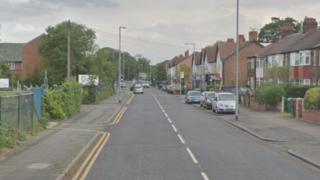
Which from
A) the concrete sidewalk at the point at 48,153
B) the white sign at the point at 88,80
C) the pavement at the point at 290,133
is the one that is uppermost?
the white sign at the point at 88,80

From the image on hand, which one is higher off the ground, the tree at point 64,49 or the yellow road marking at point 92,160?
the tree at point 64,49

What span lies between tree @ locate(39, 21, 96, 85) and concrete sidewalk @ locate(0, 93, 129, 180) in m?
65.1

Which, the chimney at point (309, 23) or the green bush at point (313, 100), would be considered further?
the chimney at point (309, 23)

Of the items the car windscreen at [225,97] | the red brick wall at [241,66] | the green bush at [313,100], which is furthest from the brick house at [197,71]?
the green bush at [313,100]

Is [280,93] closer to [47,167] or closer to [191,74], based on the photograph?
[47,167]

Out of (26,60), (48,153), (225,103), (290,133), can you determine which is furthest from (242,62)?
(48,153)

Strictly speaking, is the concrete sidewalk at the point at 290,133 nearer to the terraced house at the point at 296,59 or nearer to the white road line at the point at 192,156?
the white road line at the point at 192,156

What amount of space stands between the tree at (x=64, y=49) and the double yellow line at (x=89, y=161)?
7068 cm

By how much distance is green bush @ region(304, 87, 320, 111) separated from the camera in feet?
125

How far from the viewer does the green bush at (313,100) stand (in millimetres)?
38213

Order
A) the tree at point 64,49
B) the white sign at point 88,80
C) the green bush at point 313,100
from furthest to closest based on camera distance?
the tree at point 64,49 < the white sign at point 88,80 < the green bush at point 313,100

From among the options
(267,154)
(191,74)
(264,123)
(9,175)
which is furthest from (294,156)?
(191,74)

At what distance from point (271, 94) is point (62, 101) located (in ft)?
56.4

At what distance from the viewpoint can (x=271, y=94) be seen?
171 feet
